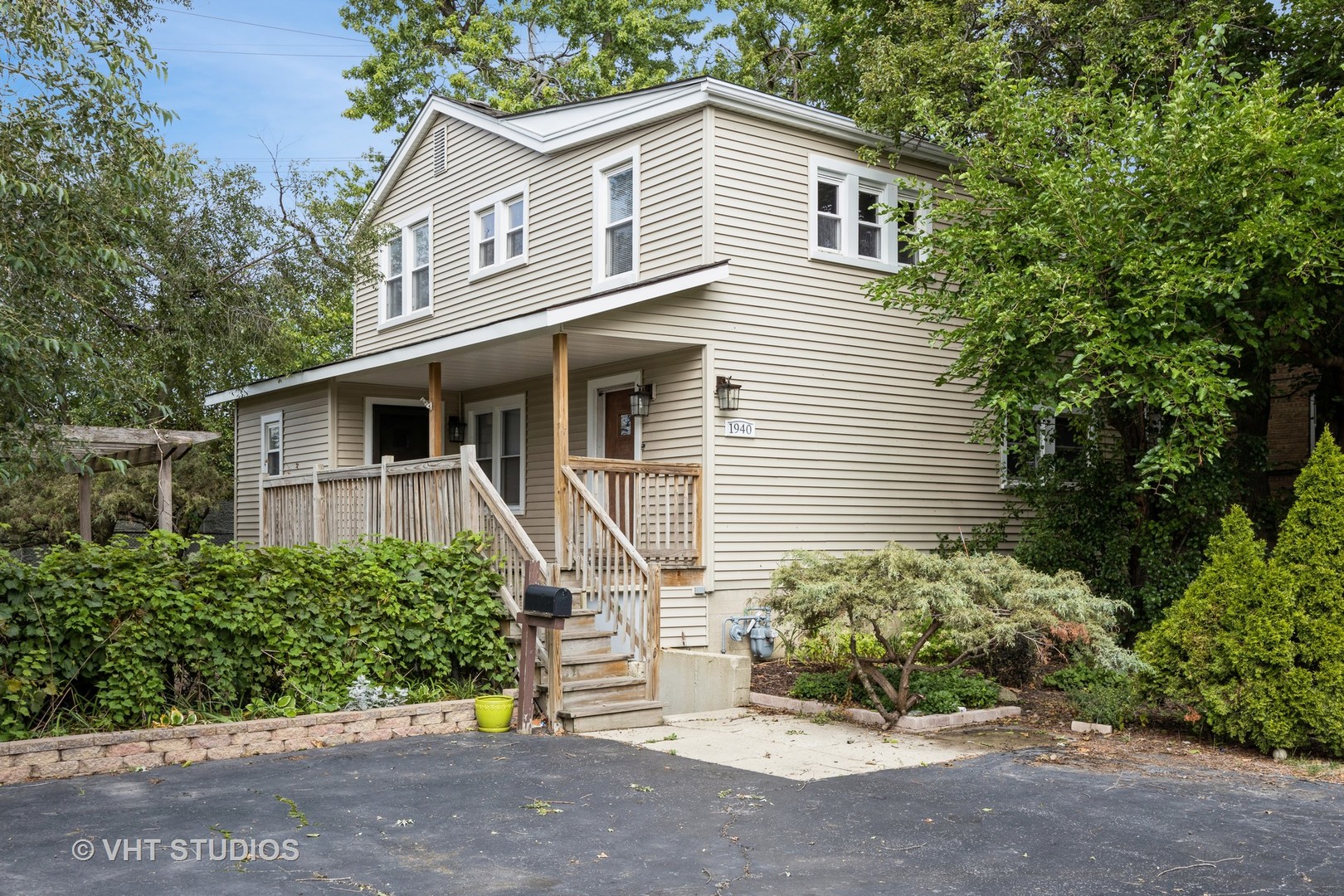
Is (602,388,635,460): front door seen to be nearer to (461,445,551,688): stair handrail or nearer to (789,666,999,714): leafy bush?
(461,445,551,688): stair handrail

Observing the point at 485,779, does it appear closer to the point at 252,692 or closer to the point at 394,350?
the point at 252,692

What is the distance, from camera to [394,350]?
1341 centimetres

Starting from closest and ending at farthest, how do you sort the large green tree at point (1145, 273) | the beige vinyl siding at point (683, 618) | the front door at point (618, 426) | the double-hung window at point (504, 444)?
1. the large green tree at point (1145, 273)
2. the beige vinyl siding at point (683, 618)
3. the front door at point (618, 426)
4. the double-hung window at point (504, 444)

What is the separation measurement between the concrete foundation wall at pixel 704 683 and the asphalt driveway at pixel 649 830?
2.26 m

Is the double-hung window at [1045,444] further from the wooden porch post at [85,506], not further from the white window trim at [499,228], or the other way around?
the wooden porch post at [85,506]

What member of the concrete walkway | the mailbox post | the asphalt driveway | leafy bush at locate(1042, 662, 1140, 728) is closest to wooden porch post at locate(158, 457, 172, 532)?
the mailbox post

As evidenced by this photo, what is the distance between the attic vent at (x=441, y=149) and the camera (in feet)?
58.8

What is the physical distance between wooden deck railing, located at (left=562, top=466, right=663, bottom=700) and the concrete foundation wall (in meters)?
0.30

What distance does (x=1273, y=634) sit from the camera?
8.41 meters

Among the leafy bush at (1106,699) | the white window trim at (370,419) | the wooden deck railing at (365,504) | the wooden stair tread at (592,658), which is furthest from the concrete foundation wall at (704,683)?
the white window trim at (370,419)

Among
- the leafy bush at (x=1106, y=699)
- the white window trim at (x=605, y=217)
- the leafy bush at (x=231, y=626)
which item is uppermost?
the white window trim at (x=605, y=217)

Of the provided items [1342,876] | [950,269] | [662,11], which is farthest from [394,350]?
[662,11]

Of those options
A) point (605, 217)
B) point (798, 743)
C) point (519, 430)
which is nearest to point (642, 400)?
point (605, 217)

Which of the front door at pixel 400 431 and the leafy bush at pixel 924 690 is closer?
the leafy bush at pixel 924 690
